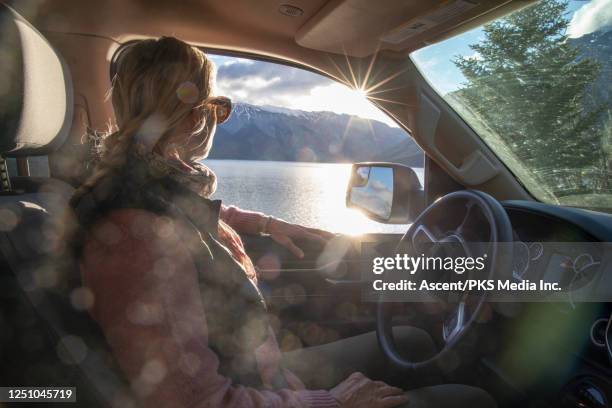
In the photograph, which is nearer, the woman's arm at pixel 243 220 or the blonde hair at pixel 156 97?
the blonde hair at pixel 156 97

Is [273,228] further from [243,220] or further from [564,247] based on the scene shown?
[564,247]

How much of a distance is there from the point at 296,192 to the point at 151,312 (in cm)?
306

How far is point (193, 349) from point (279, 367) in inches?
17.9

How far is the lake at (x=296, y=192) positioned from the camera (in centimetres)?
322

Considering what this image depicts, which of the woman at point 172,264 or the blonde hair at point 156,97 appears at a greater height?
the blonde hair at point 156,97

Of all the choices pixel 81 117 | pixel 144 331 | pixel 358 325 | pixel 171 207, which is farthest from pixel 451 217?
pixel 81 117

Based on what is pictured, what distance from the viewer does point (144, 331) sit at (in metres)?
1.01

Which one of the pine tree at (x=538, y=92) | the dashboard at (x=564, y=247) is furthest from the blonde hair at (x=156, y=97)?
the pine tree at (x=538, y=92)

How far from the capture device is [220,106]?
1.43 metres

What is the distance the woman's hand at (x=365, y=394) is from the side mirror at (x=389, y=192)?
143 centimetres

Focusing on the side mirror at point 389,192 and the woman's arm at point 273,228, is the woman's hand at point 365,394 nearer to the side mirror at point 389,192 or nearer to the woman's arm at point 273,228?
the woman's arm at point 273,228

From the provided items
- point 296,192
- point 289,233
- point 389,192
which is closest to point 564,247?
point 389,192

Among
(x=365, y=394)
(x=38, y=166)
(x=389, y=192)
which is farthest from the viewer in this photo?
(x=389, y=192)

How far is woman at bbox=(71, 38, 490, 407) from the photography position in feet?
3.37
